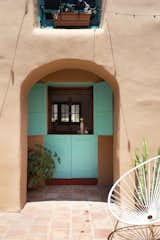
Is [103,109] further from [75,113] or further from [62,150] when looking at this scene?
[62,150]

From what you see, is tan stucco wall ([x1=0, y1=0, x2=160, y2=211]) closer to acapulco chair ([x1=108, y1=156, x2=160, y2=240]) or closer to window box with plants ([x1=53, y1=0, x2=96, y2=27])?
acapulco chair ([x1=108, y1=156, x2=160, y2=240])

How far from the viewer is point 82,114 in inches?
287

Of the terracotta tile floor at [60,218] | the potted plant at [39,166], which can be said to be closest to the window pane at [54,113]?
the potted plant at [39,166]

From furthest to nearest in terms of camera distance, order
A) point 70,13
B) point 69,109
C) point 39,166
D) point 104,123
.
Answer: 1. point 69,109
2. point 104,123
3. point 39,166
4. point 70,13

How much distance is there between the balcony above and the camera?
539cm

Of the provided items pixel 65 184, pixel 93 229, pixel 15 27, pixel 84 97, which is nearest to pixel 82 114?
pixel 84 97

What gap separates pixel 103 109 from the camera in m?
6.69

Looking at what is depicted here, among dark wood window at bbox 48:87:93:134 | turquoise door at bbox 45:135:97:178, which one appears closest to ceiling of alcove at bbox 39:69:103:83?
dark wood window at bbox 48:87:93:134

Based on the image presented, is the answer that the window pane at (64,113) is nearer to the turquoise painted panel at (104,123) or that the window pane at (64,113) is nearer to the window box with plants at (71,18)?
the turquoise painted panel at (104,123)

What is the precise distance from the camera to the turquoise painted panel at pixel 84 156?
270 inches

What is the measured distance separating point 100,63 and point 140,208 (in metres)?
2.71

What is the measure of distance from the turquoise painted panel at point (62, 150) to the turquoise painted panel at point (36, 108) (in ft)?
1.35

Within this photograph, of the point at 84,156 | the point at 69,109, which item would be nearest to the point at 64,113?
the point at 69,109

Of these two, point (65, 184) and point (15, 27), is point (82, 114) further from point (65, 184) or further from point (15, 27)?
point (15, 27)
